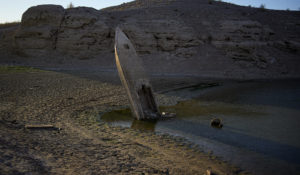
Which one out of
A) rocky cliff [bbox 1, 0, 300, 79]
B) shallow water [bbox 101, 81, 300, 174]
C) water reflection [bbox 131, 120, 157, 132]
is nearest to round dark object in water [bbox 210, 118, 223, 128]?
shallow water [bbox 101, 81, 300, 174]

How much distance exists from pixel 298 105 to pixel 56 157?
908 centimetres

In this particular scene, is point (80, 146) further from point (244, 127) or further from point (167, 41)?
point (167, 41)

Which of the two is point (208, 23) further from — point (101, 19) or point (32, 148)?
point (32, 148)

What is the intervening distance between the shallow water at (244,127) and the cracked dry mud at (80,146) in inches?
20.2

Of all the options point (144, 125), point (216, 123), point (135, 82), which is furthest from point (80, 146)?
point (216, 123)

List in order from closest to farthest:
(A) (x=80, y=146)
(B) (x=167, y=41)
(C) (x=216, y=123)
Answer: (A) (x=80, y=146) → (C) (x=216, y=123) → (B) (x=167, y=41)

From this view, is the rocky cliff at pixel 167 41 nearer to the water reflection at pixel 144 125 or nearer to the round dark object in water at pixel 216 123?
the water reflection at pixel 144 125

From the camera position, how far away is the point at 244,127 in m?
6.98

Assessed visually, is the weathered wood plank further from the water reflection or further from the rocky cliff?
the rocky cliff

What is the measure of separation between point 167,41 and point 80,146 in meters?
17.3

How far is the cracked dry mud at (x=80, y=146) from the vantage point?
404 cm

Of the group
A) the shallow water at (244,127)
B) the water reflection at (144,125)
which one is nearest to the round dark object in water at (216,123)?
the shallow water at (244,127)

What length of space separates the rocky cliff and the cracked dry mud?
11.5 meters

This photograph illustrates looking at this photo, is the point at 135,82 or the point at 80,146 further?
the point at 135,82
